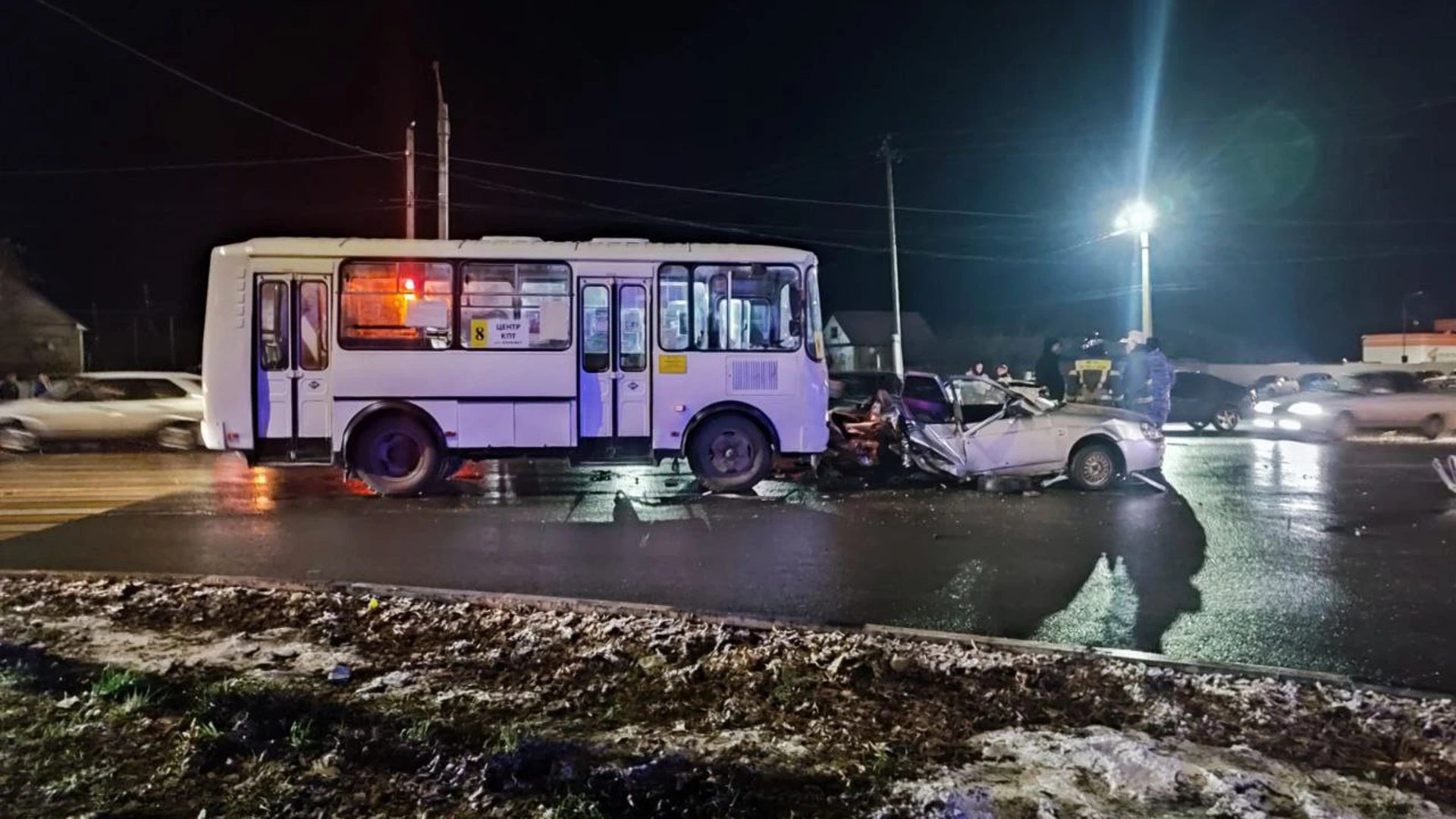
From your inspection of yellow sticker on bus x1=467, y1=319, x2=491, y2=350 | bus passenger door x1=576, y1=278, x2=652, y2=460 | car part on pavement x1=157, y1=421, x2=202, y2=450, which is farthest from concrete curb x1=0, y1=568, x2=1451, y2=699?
car part on pavement x1=157, y1=421, x2=202, y2=450

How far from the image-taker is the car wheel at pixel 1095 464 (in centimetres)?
1266

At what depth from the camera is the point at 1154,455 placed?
12.7 m

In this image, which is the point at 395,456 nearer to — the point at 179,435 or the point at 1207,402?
the point at 179,435

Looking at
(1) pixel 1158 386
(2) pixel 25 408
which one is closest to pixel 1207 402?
(1) pixel 1158 386

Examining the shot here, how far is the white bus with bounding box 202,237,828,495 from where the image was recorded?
12016mm

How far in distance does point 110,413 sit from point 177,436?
1.24 meters

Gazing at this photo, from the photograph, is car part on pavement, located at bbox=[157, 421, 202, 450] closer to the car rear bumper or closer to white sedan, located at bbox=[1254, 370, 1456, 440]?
the car rear bumper

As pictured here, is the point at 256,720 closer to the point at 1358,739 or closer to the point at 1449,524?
the point at 1358,739

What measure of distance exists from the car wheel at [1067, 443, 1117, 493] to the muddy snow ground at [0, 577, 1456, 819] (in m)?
7.95

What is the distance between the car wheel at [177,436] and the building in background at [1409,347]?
61339 mm

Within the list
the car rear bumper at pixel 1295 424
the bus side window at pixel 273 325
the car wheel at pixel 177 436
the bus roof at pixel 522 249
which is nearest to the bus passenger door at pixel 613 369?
the bus roof at pixel 522 249

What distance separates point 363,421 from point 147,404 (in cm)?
862

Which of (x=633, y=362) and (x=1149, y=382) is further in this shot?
(x=1149, y=382)

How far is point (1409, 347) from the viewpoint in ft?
198
